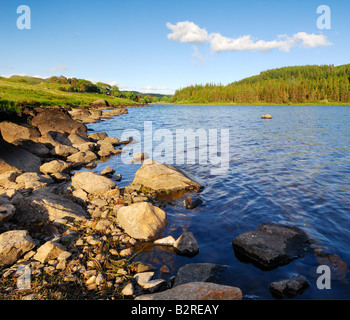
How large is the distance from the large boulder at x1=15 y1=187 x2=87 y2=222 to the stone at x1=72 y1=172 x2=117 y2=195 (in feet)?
7.36

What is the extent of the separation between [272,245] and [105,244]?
5.20 m

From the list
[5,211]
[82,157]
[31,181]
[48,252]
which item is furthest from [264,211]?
[82,157]

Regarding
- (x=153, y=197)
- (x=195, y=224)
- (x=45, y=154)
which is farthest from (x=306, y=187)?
(x=45, y=154)

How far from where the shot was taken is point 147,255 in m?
6.86

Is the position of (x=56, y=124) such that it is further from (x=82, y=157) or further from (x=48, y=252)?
(x=48, y=252)

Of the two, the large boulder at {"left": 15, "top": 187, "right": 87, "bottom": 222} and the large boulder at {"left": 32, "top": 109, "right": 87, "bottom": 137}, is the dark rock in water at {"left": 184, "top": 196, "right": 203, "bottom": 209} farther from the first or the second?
the large boulder at {"left": 32, "top": 109, "right": 87, "bottom": 137}

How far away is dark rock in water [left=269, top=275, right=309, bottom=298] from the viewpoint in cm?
532

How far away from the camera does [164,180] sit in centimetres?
1224

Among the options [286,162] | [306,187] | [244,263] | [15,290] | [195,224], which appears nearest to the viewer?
[15,290]

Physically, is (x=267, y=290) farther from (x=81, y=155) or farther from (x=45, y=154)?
(x=45, y=154)

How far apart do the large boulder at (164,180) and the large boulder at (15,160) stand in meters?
7.06

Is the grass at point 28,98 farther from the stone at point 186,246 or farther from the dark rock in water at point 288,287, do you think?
the dark rock in water at point 288,287

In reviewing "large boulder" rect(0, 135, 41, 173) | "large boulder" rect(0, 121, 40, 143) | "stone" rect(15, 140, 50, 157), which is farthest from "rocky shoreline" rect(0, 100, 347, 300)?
"large boulder" rect(0, 121, 40, 143)

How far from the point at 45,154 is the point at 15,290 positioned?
15.6 meters
